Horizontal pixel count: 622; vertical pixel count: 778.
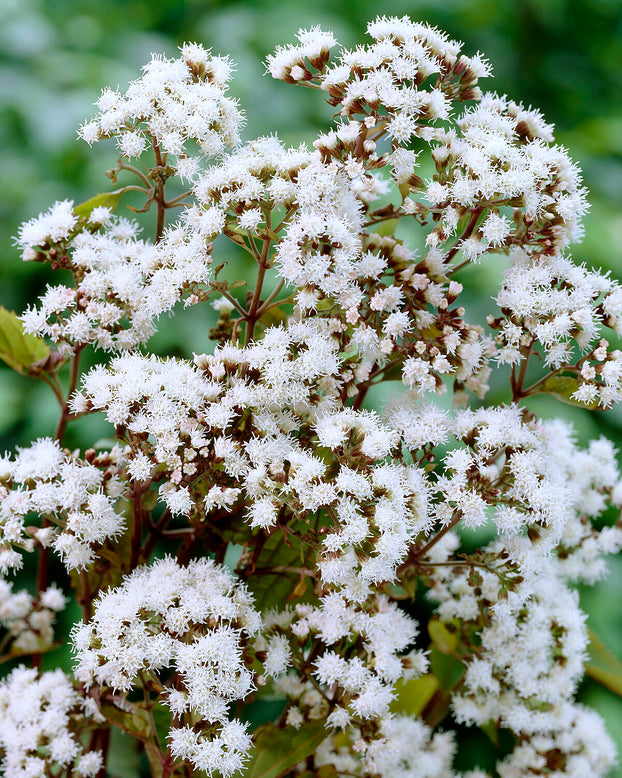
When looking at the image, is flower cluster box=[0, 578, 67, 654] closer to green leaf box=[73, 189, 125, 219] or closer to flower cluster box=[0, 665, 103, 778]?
flower cluster box=[0, 665, 103, 778]

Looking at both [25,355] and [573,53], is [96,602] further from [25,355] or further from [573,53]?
[573,53]

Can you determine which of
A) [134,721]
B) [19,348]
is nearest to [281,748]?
[134,721]

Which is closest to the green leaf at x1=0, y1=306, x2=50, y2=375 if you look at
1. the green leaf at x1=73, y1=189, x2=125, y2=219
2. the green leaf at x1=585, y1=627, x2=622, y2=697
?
the green leaf at x1=73, y1=189, x2=125, y2=219

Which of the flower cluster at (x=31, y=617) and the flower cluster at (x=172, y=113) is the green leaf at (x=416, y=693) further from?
the flower cluster at (x=172, y=113)

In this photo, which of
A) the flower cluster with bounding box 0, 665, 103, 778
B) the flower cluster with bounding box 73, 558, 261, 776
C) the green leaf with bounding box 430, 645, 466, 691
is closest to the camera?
the flower cluster with bounding box 73, 558, 261, 776

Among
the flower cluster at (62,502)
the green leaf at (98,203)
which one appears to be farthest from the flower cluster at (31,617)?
the green leaf at (98,203)

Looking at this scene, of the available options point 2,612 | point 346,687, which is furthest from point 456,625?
point 2,612

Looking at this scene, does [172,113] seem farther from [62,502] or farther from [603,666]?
[603,666]
